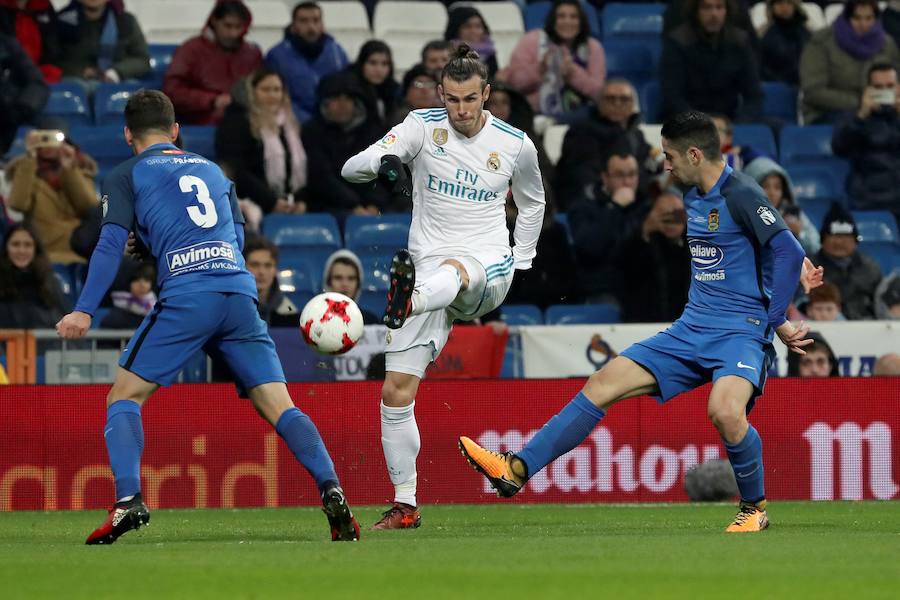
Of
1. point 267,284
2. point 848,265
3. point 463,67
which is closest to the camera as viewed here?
point 463,67

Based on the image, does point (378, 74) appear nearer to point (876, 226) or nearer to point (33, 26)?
point (33, 26)

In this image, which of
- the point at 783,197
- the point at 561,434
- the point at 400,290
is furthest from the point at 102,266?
the point at 783,197

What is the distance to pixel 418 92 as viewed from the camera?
1421 cm

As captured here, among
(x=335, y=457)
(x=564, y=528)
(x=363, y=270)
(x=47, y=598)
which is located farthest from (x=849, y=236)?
(x=47, y=598)

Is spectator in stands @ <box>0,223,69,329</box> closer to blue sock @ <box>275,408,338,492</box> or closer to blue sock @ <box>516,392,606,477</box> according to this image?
blue sock @ <box>275,408,338,492</box>

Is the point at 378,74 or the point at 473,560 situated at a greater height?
the point at 378,74

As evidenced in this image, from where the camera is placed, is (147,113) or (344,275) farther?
(344,275)

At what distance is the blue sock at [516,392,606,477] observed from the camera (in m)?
8.23

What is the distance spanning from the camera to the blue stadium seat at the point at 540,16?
1747 cm

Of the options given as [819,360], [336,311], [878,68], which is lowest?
[819,360]

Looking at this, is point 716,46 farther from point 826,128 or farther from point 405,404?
point 405,404

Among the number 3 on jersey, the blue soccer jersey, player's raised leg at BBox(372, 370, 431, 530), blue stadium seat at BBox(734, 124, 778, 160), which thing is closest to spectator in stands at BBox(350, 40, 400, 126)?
blue stadium seat at BBox(734, 124, 778, 160)

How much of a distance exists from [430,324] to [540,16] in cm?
963

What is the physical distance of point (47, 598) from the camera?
5508mm
